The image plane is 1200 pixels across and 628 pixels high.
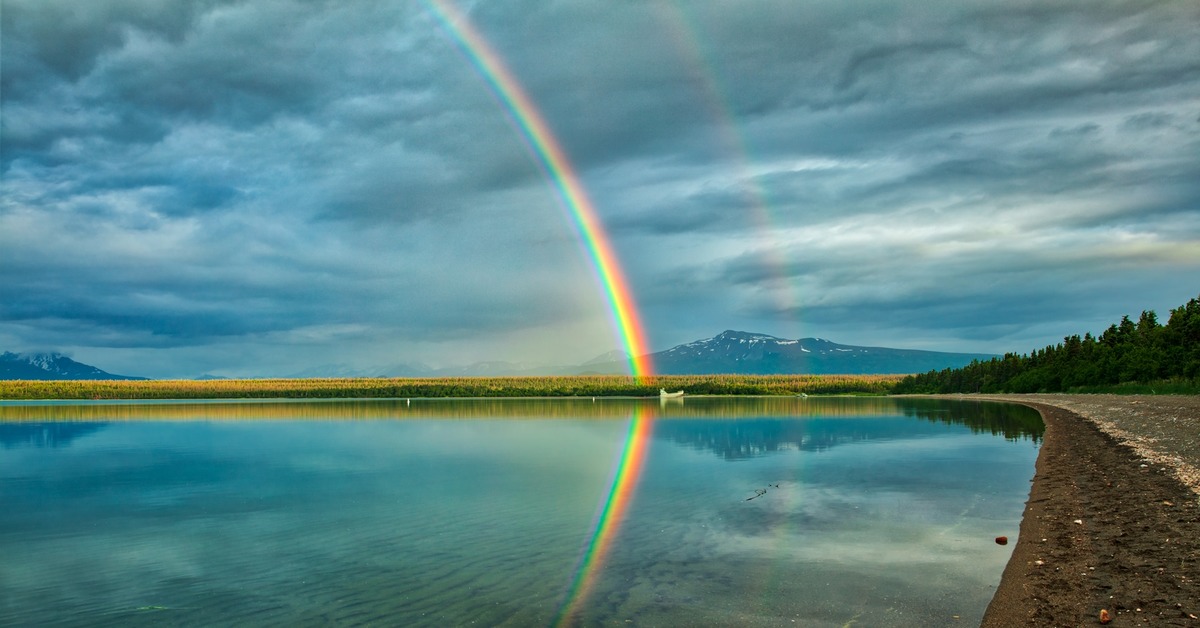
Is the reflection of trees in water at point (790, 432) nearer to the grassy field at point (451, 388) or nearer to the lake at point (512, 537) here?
the lake at point (512, 537)

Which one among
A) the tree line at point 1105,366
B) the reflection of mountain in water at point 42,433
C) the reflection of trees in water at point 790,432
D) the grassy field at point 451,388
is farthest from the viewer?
the grassy field at point 451,388

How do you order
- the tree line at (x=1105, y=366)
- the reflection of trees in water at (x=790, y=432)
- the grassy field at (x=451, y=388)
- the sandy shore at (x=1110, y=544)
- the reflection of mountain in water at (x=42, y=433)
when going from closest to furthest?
the sandy shore at (x=1110, y=544), the reflection of trees in water at (x=790, y=432), the reflection of mountain in water at (x=42, y=433), the tree line at (x=1105, y=366), the grassy field at (x=451, y=388)

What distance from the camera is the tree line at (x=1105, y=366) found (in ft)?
209

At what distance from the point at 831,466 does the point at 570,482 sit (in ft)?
32.0


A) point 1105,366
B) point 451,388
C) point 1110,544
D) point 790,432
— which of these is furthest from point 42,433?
point 451,388

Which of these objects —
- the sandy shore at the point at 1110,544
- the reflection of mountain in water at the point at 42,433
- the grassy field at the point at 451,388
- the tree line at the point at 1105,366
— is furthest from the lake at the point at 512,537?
the grassy field at the point at 451,388

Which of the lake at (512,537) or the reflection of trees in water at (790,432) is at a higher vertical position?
the lake at (512,537)

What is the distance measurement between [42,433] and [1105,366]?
309 ft

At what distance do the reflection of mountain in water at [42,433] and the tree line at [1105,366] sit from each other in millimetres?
69838

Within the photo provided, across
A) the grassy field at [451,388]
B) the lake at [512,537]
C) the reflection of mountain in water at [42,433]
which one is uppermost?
the grassy field at [451,388]

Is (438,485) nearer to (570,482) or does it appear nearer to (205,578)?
(570,482)

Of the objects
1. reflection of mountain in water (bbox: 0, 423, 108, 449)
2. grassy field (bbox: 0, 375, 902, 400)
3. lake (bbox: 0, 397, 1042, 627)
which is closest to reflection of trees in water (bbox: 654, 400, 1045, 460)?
lake (bbox: 0, 397, 1042, 627)

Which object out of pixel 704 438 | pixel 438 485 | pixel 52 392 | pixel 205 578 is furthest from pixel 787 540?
pixel 52 392

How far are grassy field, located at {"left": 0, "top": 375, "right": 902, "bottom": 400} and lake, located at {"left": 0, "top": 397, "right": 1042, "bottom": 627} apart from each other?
376ft
